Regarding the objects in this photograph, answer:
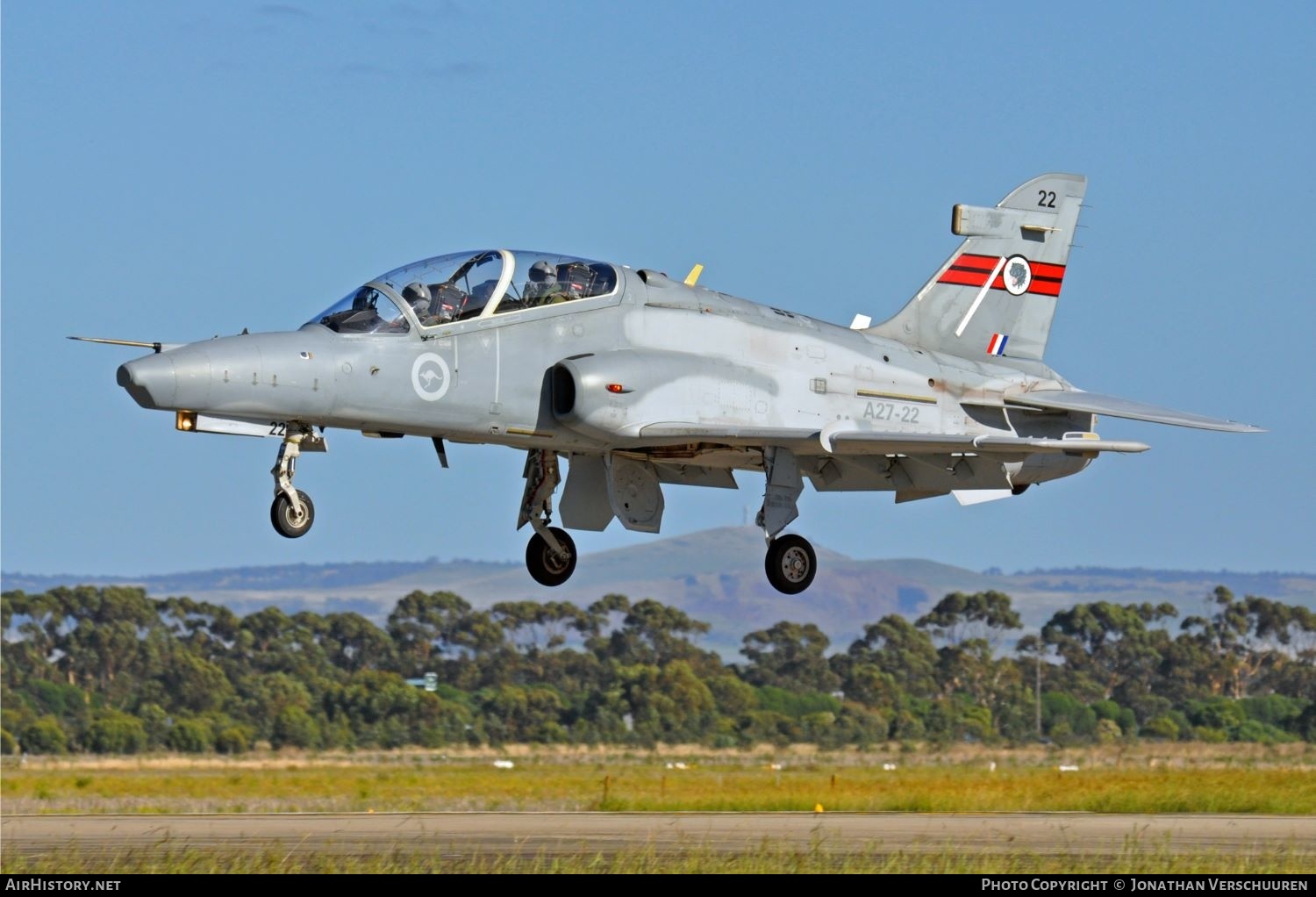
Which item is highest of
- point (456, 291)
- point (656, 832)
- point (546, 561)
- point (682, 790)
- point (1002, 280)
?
point (1002, 280)

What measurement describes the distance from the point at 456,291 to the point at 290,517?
2.96 m

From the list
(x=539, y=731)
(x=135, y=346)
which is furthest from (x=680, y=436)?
(x=539, y=731)

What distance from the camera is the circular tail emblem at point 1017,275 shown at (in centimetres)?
2438

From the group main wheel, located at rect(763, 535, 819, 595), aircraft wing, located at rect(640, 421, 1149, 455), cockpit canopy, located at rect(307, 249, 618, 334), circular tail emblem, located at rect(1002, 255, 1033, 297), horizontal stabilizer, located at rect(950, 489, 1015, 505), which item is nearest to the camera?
cockpit canopy, located at rect(307, 249, 618, 334)

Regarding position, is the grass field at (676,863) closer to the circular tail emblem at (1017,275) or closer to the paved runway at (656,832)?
the paved runway at (656,832)

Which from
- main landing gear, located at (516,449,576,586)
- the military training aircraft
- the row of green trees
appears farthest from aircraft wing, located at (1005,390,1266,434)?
the row of green trees

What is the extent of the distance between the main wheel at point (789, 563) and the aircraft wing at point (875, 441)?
47.4 inches

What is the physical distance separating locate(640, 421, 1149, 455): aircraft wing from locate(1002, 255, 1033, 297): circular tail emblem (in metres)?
4.19

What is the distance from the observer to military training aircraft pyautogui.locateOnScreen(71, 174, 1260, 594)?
60.5ft

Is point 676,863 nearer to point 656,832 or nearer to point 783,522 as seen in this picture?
point 783,522

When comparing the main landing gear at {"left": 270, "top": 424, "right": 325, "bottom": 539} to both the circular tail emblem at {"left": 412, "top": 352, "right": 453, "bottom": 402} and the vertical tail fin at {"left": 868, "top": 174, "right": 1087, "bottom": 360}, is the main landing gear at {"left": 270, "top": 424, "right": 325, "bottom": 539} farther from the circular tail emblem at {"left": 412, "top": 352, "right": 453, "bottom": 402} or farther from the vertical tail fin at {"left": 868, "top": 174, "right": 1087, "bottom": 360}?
the vertical tail fin at {"left": 868, "top": 174, "right": 1087, "bottom": 360}

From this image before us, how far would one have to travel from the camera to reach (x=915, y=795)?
32.5m

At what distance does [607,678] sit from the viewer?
3187 inches

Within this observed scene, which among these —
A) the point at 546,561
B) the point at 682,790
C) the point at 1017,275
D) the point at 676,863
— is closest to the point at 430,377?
the point at 546,561
